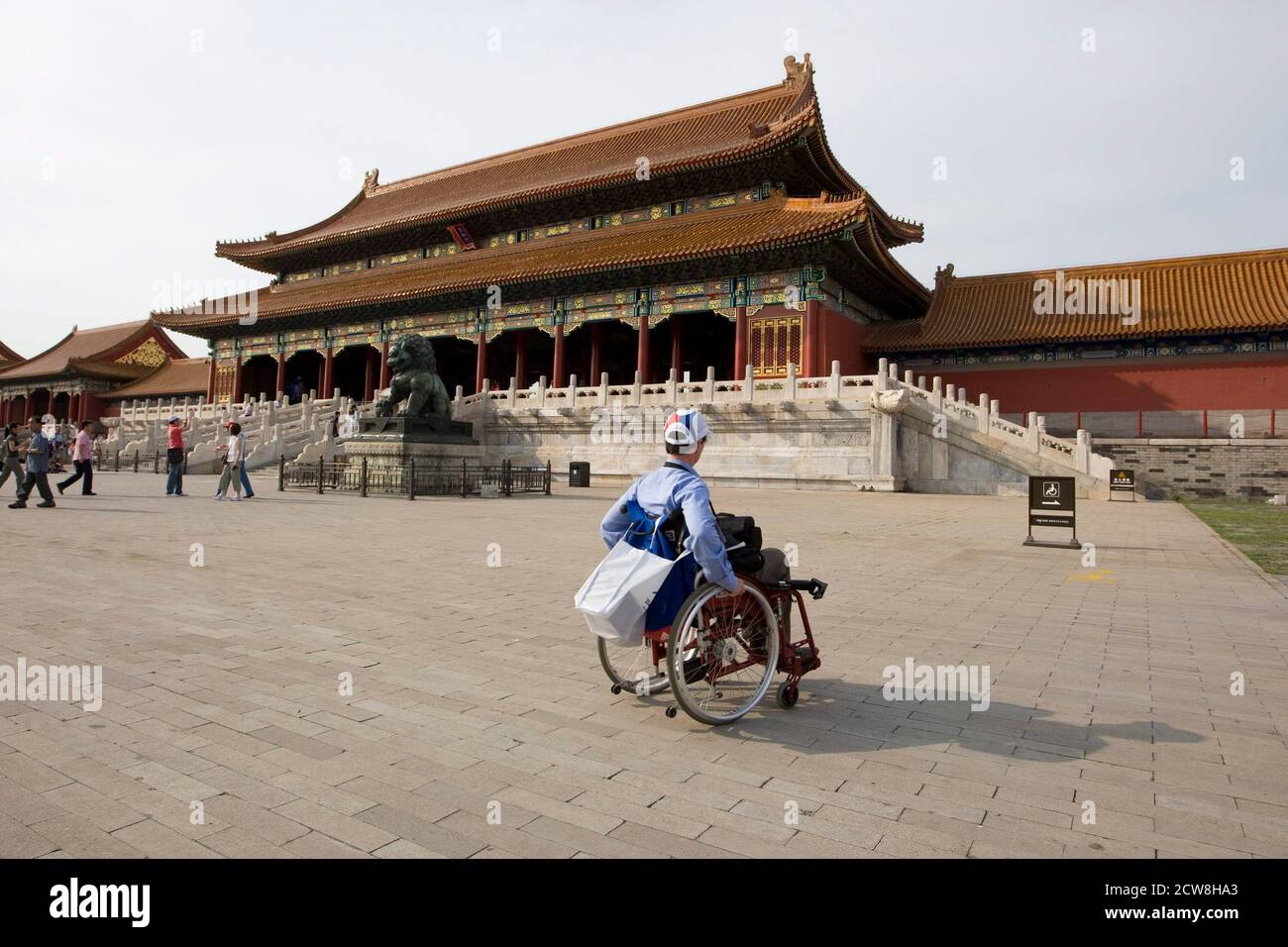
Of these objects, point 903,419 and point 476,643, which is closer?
point 476,643

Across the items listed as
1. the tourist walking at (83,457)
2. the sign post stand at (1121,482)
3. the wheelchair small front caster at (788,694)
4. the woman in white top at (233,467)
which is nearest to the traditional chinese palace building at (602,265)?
the sign post stand at (1121,482)

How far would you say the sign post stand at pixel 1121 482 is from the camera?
689 inches

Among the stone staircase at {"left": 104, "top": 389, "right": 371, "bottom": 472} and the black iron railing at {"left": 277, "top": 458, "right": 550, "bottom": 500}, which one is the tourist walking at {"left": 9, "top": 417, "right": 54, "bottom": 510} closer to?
the black iron railing at {"left": 277, "top": 458, "right": 550, "bottom": 500}

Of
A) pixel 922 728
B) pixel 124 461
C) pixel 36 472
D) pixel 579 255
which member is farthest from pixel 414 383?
pixel 124 461

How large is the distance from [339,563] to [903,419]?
14883mm

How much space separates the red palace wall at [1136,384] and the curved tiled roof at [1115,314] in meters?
1.06

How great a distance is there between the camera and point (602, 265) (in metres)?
24.6

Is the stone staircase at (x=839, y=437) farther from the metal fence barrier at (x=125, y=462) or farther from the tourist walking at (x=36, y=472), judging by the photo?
the metal fence barrier at (x=125, y=462)

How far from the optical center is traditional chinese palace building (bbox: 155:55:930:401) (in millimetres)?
22969

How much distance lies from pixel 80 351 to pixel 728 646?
183 ft

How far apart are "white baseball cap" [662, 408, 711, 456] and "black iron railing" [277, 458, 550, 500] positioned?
12.8 meters

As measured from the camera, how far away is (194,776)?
2537 millimetres
